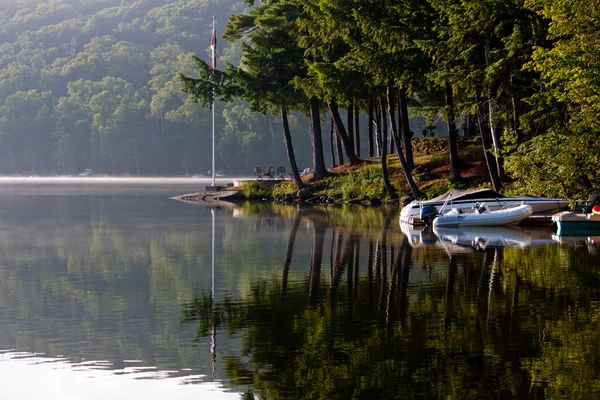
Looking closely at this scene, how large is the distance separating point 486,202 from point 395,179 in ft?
57.0

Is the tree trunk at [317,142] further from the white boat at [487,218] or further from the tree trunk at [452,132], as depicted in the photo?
the white boat at [487,218]

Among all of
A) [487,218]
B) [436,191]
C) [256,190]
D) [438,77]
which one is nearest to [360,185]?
[436,191]

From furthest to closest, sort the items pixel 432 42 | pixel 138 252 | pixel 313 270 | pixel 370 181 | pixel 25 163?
1. pixel 25 163
2. pixel 370 181
3. pixel 432 42
4. pixel 138 252
5. pixel 313 270

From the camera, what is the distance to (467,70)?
35.8 meters

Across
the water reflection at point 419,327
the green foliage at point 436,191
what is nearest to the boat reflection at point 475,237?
the water reflection at point 419,327

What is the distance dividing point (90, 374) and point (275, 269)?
9.79 metres

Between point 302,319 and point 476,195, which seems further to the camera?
point 476,195

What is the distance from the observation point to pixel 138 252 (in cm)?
2453

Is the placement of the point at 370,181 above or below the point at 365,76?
below

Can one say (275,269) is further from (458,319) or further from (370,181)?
(370,181)

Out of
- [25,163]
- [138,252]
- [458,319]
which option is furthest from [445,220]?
[25,163]

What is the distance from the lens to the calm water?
10.4 meters

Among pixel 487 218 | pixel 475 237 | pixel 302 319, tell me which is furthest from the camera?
pixel 487 218

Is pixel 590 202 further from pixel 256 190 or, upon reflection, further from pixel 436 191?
pixel 256 190
